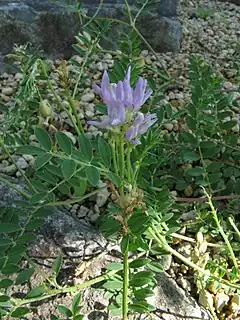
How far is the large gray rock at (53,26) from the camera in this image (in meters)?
1.97

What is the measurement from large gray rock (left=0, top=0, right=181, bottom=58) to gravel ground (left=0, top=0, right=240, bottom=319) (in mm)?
65

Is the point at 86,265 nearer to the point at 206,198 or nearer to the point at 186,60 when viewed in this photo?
the point at 206,198

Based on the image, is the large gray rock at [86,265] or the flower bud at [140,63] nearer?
the large gray rock at [86,265]

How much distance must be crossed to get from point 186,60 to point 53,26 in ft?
1.51

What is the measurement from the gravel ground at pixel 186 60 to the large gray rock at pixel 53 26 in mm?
65

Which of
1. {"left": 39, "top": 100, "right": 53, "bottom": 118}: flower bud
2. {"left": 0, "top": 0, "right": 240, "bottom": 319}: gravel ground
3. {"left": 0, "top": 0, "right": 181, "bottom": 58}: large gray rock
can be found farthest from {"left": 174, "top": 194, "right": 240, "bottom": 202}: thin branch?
{"left": 0, "top": 0, "right": 181, "bottom": 58}: large gray rock

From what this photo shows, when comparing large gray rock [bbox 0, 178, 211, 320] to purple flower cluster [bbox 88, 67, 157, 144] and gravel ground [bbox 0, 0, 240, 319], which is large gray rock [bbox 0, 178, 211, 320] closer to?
gravel ground [bbox 0, 0, 240, 319]

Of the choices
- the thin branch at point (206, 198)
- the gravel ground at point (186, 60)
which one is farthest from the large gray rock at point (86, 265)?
the thin branch at point (206, 198)

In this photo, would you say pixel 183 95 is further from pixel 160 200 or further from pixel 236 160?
pixel 160 200

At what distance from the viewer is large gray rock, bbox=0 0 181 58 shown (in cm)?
197

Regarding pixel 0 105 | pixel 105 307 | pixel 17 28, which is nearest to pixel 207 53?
pixel 17 28

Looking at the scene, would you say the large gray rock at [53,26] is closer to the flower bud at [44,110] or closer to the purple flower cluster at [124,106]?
the flower bud at [44,110]

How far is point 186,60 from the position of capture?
6.60 ft

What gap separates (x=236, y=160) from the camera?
1358 mm
